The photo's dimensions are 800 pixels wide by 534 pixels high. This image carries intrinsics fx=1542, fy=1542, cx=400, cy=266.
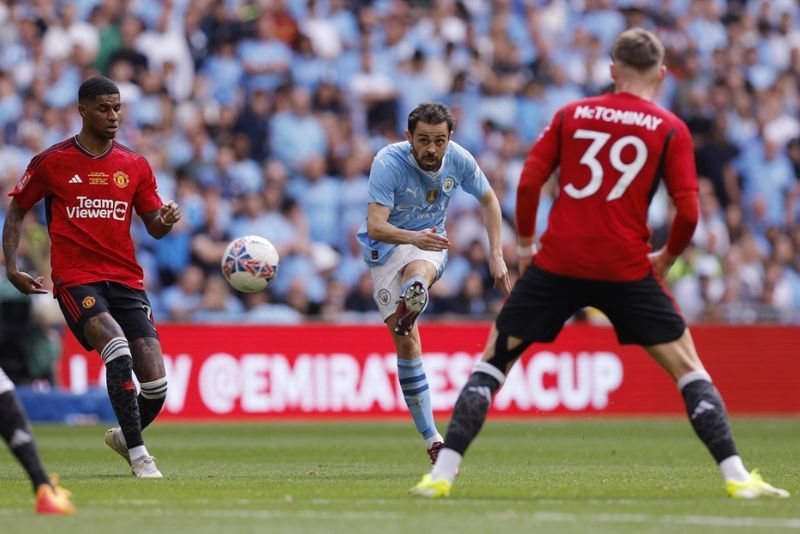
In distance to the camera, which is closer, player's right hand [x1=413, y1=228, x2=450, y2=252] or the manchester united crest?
player's right hand [x1=413, y1=228, x2=450, y2=252]

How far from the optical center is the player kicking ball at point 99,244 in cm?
1097

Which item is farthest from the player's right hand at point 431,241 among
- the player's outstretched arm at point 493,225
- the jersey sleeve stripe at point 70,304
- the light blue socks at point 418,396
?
the jersey sleeve stripe at point 70,304

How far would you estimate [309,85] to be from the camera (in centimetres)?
2395

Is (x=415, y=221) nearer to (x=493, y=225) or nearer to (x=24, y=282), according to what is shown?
(x=493, y=225)

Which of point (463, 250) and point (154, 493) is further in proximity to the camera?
point (463, 250)

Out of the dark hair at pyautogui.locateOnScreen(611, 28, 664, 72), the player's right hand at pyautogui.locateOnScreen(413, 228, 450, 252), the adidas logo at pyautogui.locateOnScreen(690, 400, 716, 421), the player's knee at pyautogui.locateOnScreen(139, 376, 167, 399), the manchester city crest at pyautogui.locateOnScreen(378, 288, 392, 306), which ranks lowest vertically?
the player's knee at pyautogui.locateOnScreen(139, 376, 167, 399)

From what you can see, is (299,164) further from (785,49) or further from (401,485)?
(401,485)

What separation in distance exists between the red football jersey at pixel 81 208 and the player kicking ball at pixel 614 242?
354 cm

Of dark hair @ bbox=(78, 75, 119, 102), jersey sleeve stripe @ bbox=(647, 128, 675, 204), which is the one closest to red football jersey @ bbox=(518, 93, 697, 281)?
jersey sleeve stripe @ bbox=(647, 128, 675, 204)

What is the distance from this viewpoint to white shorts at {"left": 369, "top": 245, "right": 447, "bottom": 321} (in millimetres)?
11961

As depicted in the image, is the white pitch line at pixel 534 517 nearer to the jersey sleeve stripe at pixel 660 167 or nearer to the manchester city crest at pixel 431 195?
the jersey sleeve stripe at pixel 660 167

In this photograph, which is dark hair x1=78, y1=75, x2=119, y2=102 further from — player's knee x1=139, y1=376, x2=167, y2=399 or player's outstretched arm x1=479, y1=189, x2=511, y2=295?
player's outstretched arm x1=479, y1=189, x2=511, y2=295

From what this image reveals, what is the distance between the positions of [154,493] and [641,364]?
12.8 meters

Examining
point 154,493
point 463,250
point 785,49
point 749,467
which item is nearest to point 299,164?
point 463,250
